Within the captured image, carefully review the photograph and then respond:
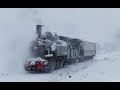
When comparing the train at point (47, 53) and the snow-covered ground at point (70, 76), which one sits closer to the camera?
the snow-covered ground at point (70, 76)

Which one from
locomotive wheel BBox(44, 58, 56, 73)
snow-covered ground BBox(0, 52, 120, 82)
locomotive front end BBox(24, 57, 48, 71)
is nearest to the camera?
snow-covered ground BBox(0, 52, 120, 82)

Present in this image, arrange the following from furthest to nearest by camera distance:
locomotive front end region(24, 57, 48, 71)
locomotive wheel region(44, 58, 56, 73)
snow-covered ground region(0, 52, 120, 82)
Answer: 1. locomotive wheel region(44, 58, 56, 73)
2. locomotive front end region(24, 57, 48, 71)
3. snow-covered ground region(0, 52, 120, 82)

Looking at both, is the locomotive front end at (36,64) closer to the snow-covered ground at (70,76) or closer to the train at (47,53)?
the train at (47,53)

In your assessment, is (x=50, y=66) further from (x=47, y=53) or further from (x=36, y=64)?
(x=36, y=64)

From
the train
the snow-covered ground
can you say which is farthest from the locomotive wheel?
the snow-covered ground

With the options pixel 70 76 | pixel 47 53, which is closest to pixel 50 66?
pixel 47 53

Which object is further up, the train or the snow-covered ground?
the train

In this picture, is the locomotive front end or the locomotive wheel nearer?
the locomotive front end

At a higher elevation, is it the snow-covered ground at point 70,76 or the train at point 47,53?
the train at point 47,53

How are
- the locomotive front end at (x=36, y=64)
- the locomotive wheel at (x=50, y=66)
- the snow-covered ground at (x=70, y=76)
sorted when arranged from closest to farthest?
the snow-covered ground at (x=70, y=76) < the locomotive front end at (x=36, y=64) < the locomotive wheel at (x=50, y=66)

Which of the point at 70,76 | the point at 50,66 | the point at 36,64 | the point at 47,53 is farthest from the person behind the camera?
the point at 47,53

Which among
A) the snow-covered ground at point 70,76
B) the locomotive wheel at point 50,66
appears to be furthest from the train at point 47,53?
the snow-covered ground at point 70,76

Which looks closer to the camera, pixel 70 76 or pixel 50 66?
pixel 70 76

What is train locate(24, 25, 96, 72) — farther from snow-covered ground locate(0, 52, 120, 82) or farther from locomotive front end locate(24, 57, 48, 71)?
snow-covered ground locate(0, 52, 120, 82)
